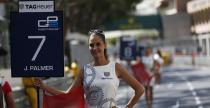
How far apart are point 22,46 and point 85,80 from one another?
1.54 meters

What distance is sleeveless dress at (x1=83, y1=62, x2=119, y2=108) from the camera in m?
7.47

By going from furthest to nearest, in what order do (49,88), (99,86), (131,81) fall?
1. (49,88)
2. (131,81)
3. (99,86)

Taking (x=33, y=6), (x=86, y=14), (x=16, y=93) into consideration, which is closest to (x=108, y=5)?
(x=86, y=14)

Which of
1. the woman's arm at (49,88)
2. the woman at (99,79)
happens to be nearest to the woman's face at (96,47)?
the woman at (99,79)

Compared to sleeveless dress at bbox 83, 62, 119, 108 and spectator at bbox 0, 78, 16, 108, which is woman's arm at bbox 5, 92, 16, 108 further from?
sleeveless dress at bbox 83, 62, 119, 108

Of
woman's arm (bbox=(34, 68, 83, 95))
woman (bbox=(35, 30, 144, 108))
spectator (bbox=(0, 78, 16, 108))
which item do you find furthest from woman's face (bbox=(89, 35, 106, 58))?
spectator (bbox=(0, 78, 16, 108))

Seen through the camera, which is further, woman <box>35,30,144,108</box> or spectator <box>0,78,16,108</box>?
spectator <box>0,78,16,108</box>

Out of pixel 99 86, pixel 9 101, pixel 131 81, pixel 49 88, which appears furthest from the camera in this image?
pixel 9 101

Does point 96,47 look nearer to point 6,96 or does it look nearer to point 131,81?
point 131,81

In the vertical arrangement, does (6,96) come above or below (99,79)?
below

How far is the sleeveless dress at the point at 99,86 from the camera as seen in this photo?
24.5 feet

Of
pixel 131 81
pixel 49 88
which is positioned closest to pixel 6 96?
pixel 49 88

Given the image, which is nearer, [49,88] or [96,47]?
[96,47]

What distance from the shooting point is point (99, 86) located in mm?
7461
